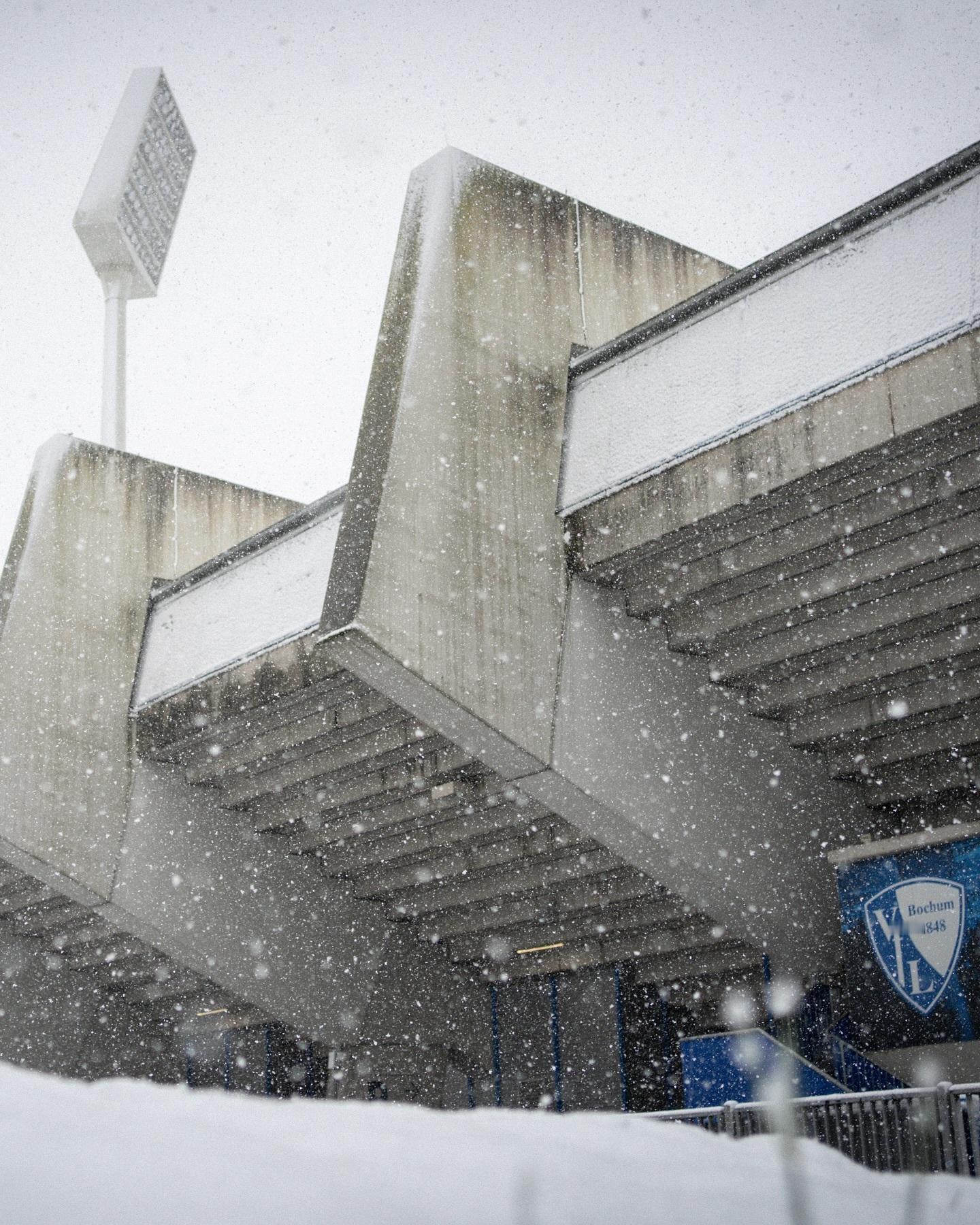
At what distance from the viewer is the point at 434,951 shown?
53.0 feet

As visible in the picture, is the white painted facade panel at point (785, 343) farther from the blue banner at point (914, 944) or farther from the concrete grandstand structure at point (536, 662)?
the blue banner at point (914, 944)

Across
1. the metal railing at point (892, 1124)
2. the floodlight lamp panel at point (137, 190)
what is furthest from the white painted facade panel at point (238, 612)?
the floodlight lamp panel at point (137, 190)

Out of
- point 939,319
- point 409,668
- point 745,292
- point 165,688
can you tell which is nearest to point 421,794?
point 165,688

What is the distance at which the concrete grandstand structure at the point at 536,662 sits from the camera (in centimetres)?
882

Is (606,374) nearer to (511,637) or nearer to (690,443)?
(690,443)

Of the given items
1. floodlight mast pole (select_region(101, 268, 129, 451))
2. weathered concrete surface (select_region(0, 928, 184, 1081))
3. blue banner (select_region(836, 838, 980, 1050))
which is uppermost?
floodlight mast pole (select_region(101, 268, 129, 451))

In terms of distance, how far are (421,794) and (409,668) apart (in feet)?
13.5

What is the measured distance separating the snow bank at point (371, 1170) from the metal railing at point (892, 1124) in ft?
18.2

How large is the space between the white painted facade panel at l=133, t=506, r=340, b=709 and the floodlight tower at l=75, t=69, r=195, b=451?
1496 centimetres

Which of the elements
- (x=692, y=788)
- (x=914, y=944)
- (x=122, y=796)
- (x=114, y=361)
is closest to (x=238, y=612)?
(x=122, y=796)

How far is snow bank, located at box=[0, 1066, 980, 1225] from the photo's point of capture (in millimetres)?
1335

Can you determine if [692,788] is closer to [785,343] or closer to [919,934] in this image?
[919,934]

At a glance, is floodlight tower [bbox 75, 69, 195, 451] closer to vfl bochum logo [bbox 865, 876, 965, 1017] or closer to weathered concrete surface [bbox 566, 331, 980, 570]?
weathered concrete surface [bbox 566, 331, 980, 570]

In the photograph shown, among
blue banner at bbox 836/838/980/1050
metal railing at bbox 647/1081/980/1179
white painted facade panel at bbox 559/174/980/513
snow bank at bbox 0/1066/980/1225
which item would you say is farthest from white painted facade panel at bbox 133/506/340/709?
snow bank at bbox 0/1066/980/1225
